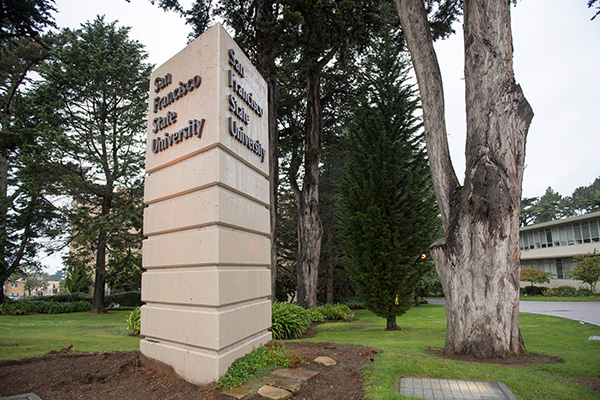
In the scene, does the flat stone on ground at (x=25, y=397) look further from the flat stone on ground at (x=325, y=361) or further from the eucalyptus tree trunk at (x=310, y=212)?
the eucalyptus tree trunk at (x=310, y=212)

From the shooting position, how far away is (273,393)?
3.79 meters

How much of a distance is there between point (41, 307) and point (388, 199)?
20.4 meters

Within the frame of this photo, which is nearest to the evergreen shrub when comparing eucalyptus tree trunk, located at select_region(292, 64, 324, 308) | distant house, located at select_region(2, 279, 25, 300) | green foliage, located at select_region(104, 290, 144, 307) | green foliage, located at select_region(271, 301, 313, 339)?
eucalyptus tree trunk, located at select_region(292, 64, 324, 308)

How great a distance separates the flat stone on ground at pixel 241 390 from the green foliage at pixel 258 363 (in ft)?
0.27

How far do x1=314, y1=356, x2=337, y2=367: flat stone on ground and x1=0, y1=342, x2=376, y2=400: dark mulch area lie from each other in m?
0.09

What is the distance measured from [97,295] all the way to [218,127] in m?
19.7

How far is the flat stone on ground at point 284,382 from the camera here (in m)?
3.95

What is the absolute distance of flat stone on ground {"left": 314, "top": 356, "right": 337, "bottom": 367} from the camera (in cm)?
496

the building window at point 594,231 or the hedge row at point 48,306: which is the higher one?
the building window at point 594,231

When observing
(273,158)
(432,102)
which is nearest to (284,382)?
(432,102)

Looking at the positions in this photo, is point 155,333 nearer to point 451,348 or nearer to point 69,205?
point 451,348

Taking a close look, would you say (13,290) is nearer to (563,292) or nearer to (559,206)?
(563,292)

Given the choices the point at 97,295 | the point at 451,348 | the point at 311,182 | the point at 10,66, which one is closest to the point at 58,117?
the point at 10,66

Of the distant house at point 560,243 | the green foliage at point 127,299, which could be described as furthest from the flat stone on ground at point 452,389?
the distant house at point 560,243
